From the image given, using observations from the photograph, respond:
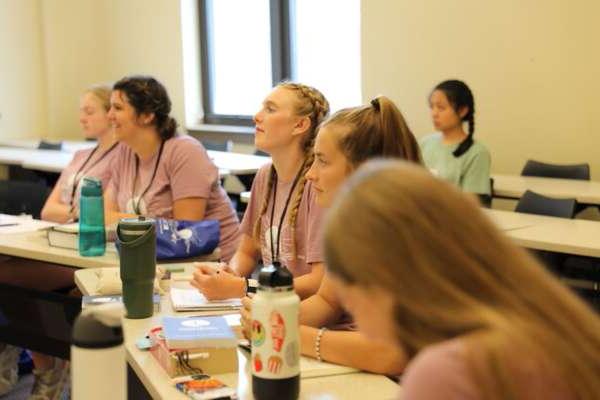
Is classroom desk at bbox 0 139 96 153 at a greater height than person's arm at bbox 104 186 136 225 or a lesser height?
lesser

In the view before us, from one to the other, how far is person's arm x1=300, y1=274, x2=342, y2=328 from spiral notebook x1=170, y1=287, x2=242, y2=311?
24cm

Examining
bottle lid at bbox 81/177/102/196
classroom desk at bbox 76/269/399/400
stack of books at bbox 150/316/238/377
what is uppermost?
bottle lid at bbox 81/177/102/196

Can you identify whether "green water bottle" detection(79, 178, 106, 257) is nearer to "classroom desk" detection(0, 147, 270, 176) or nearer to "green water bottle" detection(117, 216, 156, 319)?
"green water bottle" detection(117, 216, 156, 319)

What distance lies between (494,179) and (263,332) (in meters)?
3.84

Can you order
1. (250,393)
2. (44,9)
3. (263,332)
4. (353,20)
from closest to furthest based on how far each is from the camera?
1. (263,332)
2. (250,393)
3. (353,20)
4. (44,9)

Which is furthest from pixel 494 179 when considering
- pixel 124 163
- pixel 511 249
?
pixel 511 249

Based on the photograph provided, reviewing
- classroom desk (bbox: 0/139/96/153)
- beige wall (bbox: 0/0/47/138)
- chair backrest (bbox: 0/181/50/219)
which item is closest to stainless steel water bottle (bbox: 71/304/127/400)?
chair backrest (bbox: 0/181/50/219)

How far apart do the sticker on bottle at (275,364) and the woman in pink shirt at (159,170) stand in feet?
5.72

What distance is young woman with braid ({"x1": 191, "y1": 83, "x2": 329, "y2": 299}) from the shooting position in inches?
87.2

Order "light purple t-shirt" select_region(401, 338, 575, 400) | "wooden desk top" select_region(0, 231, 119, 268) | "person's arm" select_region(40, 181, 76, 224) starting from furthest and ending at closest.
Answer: "person's arm" select_region(40, 181, 76, 224), "wooden desk top" select_region(0, 231, 119, 268), "light purple t-shirt" select_region(401, 338, 575, 400)

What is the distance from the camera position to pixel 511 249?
963 millimetres

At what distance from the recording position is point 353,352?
173cm

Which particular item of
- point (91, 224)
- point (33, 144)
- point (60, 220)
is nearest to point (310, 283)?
point (91, 224)

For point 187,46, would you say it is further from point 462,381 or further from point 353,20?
point 462,381
